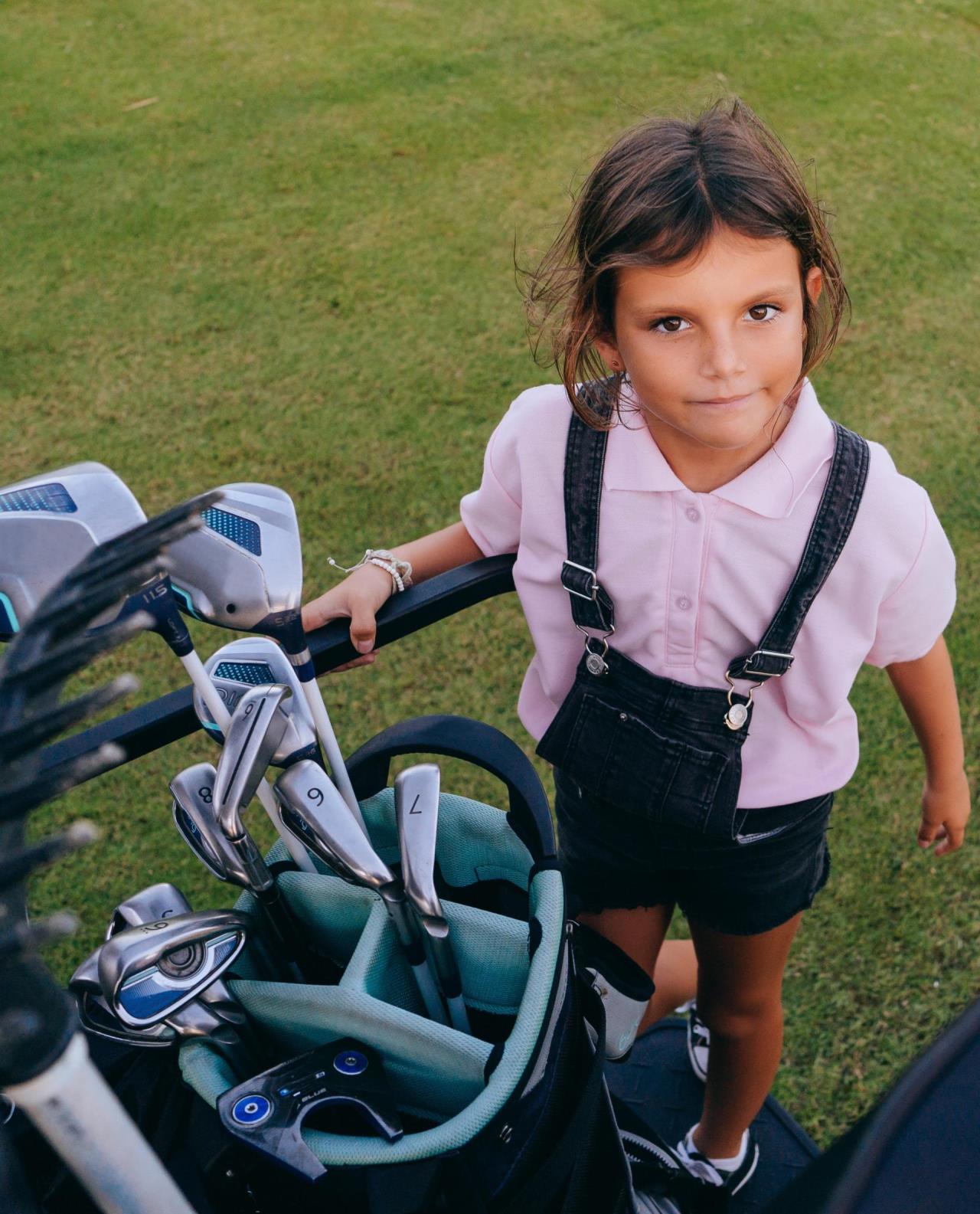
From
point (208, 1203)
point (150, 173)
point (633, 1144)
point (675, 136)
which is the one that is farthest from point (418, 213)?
point (208, 1203)

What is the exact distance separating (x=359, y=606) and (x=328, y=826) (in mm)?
301

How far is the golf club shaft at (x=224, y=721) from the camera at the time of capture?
90 centimetres

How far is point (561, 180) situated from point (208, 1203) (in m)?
3.17

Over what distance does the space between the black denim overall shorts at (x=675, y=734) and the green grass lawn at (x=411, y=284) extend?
0.46 m

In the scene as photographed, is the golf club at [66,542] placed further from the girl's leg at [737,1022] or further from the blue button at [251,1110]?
the girl's leg at [737,1022]

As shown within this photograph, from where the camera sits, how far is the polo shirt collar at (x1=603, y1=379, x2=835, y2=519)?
40.6 inches

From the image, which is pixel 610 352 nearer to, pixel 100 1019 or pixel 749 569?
pixel 749 569

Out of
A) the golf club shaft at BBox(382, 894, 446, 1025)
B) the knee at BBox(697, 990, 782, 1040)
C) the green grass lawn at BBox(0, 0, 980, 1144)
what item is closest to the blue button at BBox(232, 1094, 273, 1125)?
the golf club shaft at BBox(382, 894, 446, 1025)

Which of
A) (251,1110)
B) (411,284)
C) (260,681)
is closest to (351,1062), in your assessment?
(251,1110)

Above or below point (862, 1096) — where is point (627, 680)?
above

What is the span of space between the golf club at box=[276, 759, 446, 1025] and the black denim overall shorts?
298mm

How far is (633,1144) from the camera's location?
3.97 ft

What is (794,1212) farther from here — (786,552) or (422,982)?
(786,552)

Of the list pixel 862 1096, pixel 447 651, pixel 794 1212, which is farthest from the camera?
pixel 447 651
